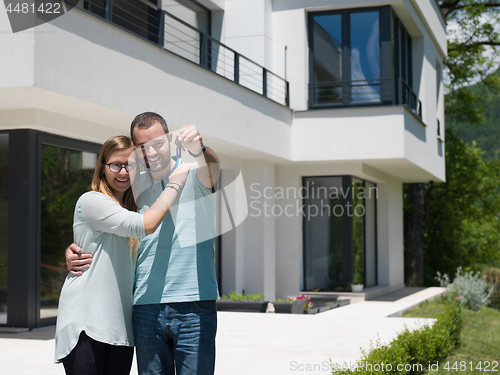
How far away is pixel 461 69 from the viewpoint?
24438 millimetres

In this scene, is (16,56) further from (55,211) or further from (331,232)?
(331,232)

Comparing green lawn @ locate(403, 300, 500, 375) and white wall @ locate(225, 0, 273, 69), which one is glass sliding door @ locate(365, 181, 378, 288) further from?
white wall @ locate(225, 0, 273, 69)

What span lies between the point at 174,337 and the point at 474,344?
794cm

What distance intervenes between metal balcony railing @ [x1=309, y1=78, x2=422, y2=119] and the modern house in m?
0.03

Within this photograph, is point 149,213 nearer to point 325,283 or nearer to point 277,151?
point 277,151

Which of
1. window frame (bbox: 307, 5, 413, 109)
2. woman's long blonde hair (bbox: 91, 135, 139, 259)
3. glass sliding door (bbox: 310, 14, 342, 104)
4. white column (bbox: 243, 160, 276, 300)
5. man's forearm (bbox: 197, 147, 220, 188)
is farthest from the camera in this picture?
glass sliding door (bbox: 310, 14, 342, 104)

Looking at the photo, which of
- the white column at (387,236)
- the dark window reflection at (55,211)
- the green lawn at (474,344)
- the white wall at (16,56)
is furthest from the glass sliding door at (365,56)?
the white wall at (16,56)

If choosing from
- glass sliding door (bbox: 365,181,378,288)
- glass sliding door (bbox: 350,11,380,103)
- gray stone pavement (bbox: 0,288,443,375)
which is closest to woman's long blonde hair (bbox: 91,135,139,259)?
gray stone pavement (bbox: 0,288,443,375)

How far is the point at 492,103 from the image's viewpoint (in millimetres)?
62938

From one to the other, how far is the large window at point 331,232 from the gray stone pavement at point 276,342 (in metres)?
2.79

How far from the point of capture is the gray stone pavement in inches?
220

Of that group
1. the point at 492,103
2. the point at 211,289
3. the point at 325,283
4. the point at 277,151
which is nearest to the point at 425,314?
the point at 325,283

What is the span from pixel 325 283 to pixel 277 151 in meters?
3.69

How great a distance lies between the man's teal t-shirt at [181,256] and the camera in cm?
252
